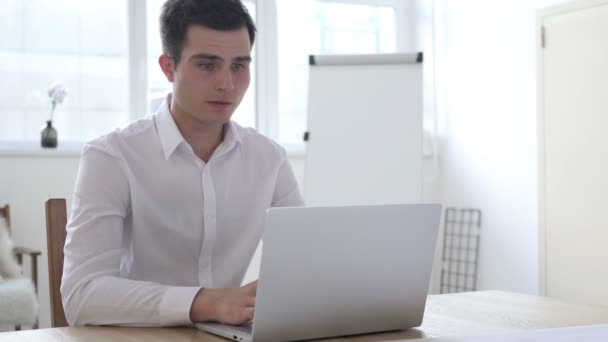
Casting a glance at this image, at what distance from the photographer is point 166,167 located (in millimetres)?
1595

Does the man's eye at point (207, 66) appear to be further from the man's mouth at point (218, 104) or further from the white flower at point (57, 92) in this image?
the white flower at point (57, 92)

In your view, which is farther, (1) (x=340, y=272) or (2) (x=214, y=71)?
(2) (x=214, y=71)

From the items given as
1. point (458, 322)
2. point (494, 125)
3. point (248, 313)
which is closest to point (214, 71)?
point (248, 313)

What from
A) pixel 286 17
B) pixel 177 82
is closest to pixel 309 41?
pixel 286 17

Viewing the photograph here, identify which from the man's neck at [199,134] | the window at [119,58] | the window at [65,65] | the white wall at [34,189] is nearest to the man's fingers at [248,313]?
the man's neck at [199,134]

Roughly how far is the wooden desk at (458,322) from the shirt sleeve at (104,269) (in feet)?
0.11

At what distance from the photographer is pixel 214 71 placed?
1.54 meters

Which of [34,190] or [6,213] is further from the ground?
[34,190]

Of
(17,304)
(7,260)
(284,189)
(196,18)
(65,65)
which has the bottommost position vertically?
(17,304)

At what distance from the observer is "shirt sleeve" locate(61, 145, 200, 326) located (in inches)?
50.4

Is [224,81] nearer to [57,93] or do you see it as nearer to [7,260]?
[7,260]

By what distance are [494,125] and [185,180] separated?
3.32 m

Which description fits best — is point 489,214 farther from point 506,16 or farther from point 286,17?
point 286,17

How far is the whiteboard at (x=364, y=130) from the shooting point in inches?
161
